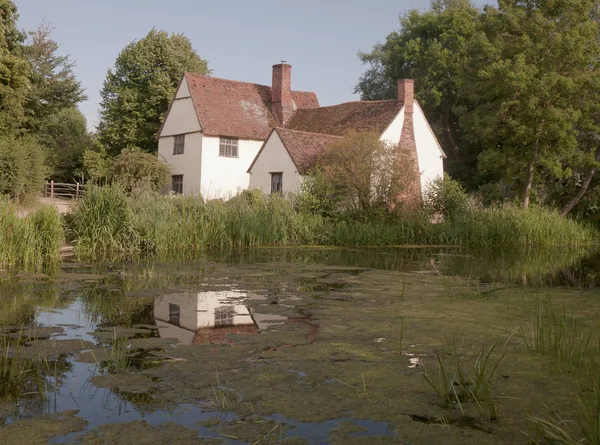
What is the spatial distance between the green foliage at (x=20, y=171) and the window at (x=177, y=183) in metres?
10.7

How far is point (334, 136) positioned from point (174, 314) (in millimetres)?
25716

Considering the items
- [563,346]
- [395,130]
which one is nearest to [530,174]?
[395,130]

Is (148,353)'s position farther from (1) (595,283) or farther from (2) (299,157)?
(2) (299,157)

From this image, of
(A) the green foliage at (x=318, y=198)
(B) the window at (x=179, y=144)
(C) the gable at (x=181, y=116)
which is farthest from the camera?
(B) the window at (x=179, y=144)

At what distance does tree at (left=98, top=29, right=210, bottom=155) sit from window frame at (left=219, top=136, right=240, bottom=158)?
675cm

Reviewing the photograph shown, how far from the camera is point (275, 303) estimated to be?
1002 cm

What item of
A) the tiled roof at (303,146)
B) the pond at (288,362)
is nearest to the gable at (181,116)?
the tiled roof at (303,146)

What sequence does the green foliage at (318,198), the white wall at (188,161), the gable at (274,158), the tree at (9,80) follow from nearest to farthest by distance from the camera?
the green foliage at (318,198) < the gable at (274,158) < the tree at (9,80) < the white wall at (188,161)

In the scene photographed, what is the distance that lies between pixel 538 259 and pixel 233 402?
16249 millimetres

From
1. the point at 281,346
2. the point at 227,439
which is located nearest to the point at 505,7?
the point at 281,346

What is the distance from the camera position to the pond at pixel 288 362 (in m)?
4.72

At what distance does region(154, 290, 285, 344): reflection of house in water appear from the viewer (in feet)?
25.4

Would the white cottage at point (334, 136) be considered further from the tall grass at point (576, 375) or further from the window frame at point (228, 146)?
the tall grass at point (576, 375)

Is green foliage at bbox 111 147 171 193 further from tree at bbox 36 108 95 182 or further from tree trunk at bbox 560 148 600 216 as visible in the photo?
tree trunk at bbox 560 148 600 216
